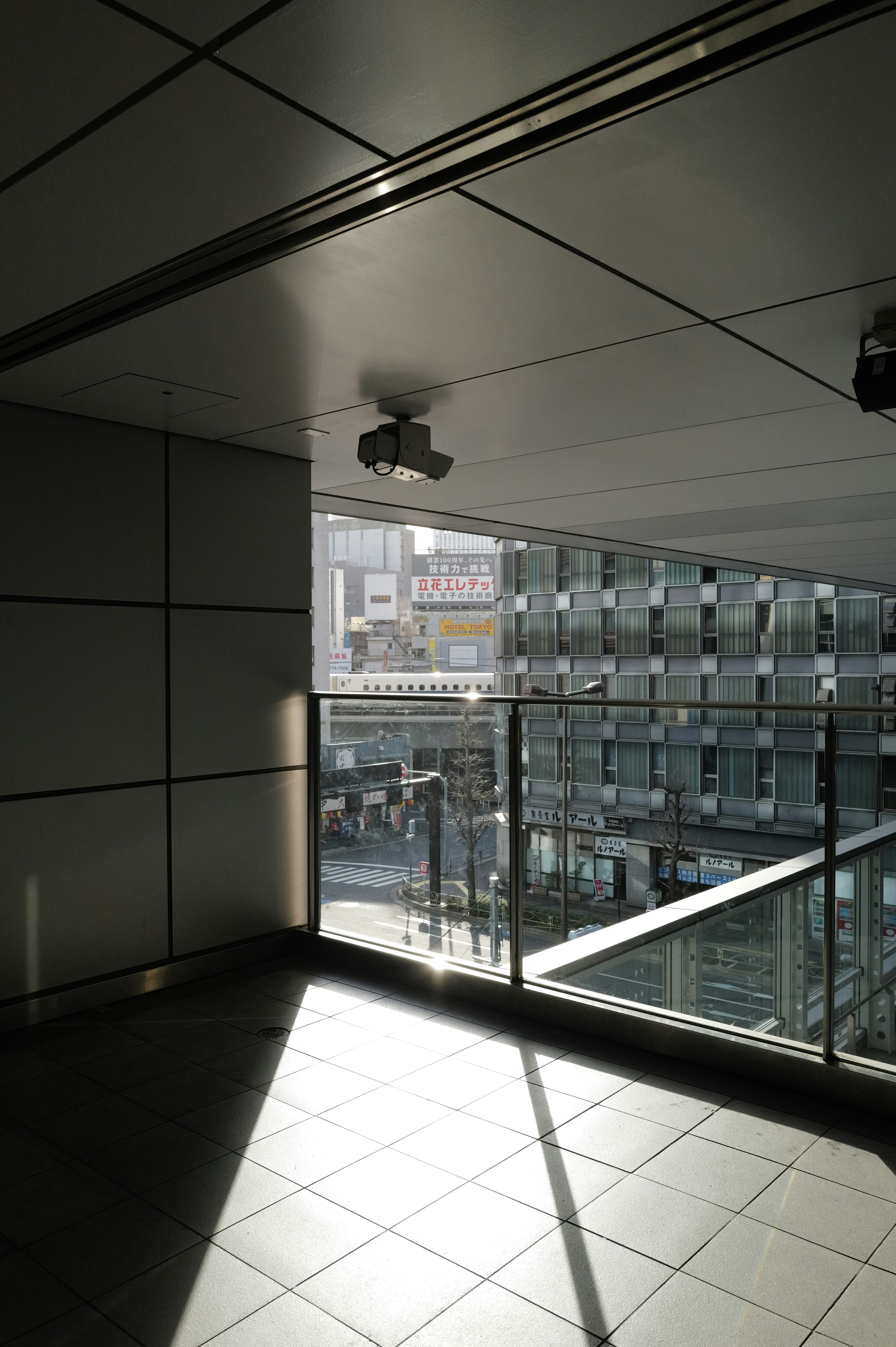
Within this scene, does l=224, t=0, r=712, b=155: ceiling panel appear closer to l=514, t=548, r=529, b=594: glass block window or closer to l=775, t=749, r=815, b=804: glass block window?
l=775, t=749, r=815, b=804: glass block window

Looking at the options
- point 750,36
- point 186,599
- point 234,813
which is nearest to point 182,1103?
point 234,813

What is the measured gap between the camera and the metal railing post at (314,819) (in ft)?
14.4

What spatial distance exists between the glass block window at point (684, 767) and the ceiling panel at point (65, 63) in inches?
91.7

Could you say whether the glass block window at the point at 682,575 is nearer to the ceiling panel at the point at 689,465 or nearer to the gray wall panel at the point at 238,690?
the ceiling panel at the point at 689,465

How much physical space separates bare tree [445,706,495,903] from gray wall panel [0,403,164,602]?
140cm

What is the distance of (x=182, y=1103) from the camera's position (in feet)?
9.29

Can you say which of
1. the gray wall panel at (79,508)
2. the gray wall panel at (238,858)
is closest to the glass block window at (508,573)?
the gray wall panel at (238,858)

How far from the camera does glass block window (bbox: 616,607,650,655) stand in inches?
1623

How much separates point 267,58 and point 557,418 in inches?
86.7

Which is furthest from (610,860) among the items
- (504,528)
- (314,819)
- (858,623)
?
(858,623)

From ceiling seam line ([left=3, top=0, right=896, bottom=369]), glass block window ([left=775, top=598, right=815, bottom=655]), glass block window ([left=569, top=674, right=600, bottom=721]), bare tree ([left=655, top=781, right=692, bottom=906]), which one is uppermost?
glass block window ([left=775, top=598, right=815, bottom=655])

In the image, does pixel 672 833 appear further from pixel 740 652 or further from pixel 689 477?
pixel 740 652

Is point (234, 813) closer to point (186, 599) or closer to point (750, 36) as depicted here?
point (186, 599)

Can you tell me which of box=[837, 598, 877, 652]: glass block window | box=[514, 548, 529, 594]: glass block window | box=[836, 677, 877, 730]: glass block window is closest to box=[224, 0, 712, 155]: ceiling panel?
box=[836, 677, 877, 730]: glass block window
